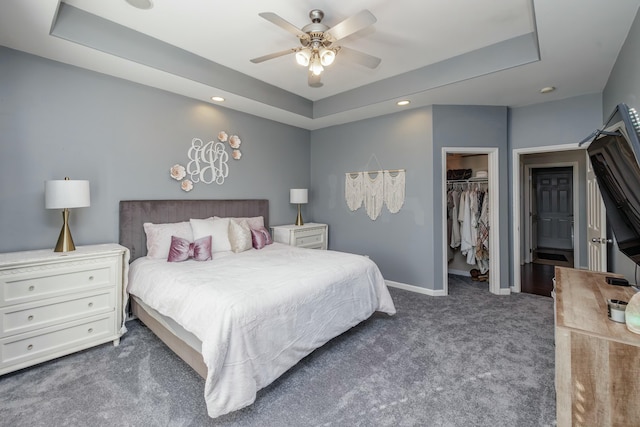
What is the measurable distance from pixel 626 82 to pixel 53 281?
15.4 ft

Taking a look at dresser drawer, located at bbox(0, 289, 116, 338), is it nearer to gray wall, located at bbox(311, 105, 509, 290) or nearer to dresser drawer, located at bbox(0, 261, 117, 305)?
dresser drawer, located at bbox(0, 261, 117, 305)

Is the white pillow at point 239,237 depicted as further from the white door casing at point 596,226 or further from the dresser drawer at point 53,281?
the white door casing at point 596,226

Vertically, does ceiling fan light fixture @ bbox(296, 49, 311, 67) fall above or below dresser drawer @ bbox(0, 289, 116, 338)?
above

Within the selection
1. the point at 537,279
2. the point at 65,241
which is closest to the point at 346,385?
the point at 65,241

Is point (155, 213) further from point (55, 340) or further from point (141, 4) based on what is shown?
point (141, 4)

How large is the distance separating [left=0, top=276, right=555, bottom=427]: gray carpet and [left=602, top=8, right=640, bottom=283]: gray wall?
2.87ft

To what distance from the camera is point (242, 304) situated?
1.81 metres

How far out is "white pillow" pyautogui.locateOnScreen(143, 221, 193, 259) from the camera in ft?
9.88

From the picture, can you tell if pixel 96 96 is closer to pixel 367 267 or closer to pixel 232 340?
pixel 232 340

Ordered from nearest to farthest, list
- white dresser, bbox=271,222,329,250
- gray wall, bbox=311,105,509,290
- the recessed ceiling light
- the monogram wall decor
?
the recessed ceiling light
the monogram wall decor
gray wall, bbox=311,105,509,290
white dresser, bbox=271,222,329,250

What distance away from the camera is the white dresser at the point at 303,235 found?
173 inches

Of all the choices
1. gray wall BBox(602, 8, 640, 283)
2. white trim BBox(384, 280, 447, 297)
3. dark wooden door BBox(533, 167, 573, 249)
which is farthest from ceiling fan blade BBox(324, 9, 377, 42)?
dark wooden door BBox(533, 167, 573, 249)

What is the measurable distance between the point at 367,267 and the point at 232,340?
1.54m

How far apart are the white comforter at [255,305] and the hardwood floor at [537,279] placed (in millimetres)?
2593
